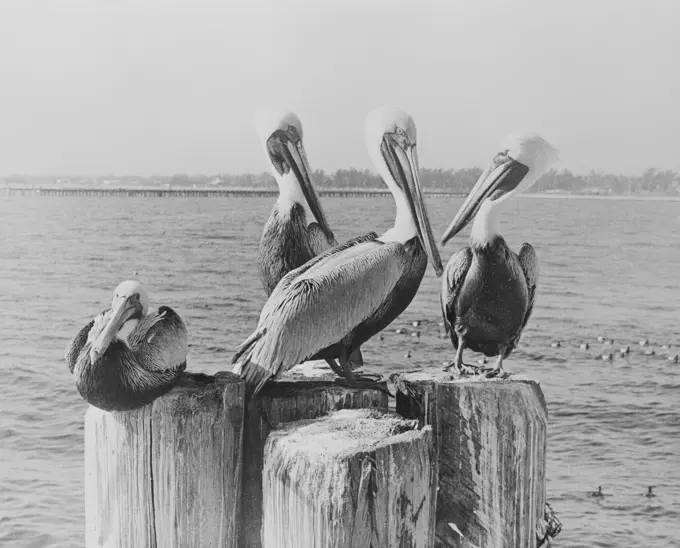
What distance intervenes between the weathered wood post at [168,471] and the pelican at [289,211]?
110 cm

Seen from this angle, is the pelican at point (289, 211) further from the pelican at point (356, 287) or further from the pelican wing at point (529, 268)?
the pelican wing at point (529, 268)

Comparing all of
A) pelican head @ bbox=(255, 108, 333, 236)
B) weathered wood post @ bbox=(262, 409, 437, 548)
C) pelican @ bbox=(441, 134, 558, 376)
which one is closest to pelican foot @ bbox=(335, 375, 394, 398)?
pelican @ bbox=(441, 134, 558, 376)

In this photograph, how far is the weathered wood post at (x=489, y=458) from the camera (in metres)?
2.77

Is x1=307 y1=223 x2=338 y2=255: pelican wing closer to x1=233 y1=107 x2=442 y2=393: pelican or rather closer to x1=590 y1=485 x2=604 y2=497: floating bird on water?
x1=233 y1=107 x2=442 y2=393: pelican

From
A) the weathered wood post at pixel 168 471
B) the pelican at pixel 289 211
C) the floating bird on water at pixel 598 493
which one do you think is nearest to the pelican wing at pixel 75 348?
the weathered wood post at pixel 168 471

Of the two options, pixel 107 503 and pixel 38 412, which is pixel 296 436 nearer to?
pixel 107 503

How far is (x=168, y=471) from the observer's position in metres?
2.64

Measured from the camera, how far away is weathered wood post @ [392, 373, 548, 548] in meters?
2.77

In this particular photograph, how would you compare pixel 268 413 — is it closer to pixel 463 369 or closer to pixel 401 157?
pixel 463 369

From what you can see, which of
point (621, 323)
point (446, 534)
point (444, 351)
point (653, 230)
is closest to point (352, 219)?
point (444, 351)

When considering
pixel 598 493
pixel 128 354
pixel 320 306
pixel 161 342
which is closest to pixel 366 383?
pixel 320 306

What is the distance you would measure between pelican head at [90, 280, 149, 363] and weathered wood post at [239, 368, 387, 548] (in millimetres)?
472

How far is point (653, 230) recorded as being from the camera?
19.1 metres

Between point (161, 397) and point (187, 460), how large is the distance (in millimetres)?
208
